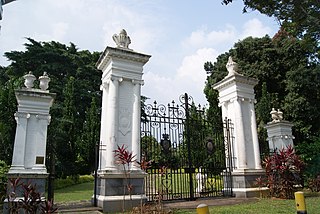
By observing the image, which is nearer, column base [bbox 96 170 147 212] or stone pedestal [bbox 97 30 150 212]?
column base [bbox 96 170 147 212]

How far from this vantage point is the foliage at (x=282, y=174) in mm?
8078

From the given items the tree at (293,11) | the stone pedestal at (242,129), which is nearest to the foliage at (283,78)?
the stone pedestal at (242,129)

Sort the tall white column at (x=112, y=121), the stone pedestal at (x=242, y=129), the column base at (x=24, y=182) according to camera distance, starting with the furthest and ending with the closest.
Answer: the stone pedestal at (x=242, y=129) < the tall white column at (x=112, y=121) < the column base at (x=24, y=182)

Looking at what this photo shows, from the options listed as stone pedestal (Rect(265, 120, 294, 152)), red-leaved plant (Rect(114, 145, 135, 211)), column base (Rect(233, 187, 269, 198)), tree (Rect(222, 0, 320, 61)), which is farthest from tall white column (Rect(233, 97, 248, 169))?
red-leaved plant (Rect(114, 145, 135, 211))

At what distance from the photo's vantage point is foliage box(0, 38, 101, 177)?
18948mm

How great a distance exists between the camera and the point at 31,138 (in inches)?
244

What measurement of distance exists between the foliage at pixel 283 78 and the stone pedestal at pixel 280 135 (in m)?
2.43

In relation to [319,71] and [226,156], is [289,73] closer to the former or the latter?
[319,71]

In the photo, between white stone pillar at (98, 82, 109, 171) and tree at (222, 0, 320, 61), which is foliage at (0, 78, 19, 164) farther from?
tree at (222, 0, 320, 61)

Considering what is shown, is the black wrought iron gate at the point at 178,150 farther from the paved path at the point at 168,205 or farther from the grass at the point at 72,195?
the grass at the point at 72,195

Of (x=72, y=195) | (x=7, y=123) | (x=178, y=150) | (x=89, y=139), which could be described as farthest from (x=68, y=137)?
(x=178, y=150)

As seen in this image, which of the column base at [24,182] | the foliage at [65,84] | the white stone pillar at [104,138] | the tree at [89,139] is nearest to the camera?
the column base at [24,182]

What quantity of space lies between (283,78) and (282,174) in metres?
10.7

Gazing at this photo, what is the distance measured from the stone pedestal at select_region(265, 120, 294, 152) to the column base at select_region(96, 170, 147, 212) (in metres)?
6.20
